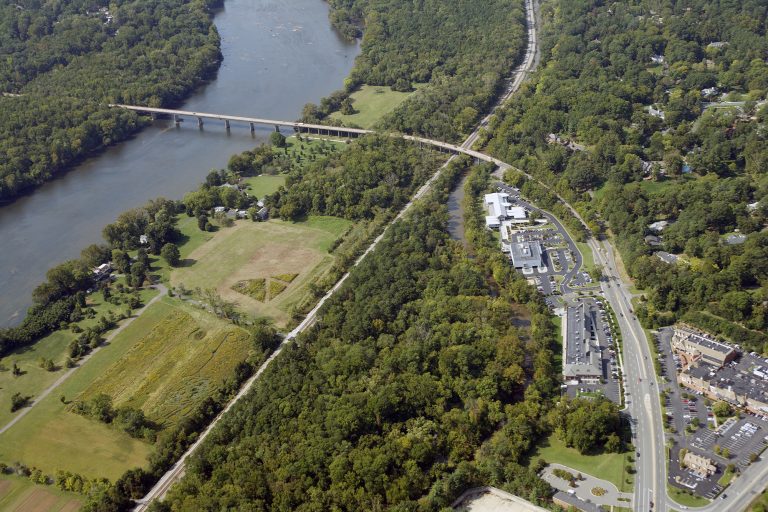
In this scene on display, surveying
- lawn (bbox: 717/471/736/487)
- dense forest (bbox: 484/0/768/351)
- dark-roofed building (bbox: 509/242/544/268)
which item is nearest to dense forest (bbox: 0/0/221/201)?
dense forest (bbox: 484/0/768/351)

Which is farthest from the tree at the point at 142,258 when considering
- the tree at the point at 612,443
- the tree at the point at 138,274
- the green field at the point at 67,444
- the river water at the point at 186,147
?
the tree at the point at 612,443

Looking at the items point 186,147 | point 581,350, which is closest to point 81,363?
point 581,350

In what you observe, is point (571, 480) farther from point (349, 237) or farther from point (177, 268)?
point (177, 268)

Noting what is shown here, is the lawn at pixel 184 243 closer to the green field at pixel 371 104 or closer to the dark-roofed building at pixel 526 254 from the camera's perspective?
the green field at pixel 371 104

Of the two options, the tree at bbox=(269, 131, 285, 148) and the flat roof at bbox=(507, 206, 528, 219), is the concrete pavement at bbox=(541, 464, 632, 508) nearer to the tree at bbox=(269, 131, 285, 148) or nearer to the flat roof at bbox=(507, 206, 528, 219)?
the flat roof at bbox=(507, 206, 528, 219)

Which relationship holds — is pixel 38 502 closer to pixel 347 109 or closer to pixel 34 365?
pixel 34 365

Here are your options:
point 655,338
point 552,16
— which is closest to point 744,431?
point 655,338
